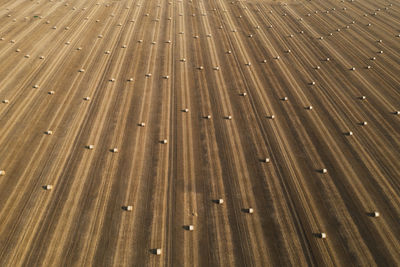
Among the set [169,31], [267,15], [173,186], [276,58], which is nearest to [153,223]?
[173,186]

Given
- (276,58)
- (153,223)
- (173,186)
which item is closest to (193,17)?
(276,58)

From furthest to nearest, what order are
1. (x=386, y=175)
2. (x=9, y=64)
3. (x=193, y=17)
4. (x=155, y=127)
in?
(x=193, y=17) < (x=9, y=64) < (x=155, y=127) < (x=386, y=175)

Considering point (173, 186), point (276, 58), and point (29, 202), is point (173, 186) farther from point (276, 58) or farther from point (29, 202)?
point (276, 58)

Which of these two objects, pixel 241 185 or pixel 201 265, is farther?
pixel 241 185

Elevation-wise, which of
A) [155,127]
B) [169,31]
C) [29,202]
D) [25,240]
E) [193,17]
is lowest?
[25,240]

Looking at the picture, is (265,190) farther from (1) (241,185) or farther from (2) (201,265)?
(2) (201,265)

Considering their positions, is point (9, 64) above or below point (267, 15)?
below

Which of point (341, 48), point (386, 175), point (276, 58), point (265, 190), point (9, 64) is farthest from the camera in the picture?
point (341, 48)
